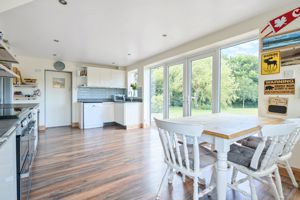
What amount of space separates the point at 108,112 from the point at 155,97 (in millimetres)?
1712

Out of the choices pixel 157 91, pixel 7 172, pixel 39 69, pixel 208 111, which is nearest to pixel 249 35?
pixel 208 111

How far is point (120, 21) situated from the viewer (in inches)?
99.1

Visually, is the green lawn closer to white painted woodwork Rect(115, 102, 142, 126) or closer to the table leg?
white painted woodwork Rect(115, 102, 142, 126)

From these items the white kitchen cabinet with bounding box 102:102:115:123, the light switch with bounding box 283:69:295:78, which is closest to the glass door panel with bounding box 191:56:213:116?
the light switch with bounding box 283:69:295:78

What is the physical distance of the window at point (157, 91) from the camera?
194 inches

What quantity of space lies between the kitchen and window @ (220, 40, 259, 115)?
18mm

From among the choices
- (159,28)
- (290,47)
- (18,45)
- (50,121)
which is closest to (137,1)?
(159,28)

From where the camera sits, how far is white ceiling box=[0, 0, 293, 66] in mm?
2072

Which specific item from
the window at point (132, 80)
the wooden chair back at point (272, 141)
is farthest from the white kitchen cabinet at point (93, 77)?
the wooden chair back at point (272, 141)

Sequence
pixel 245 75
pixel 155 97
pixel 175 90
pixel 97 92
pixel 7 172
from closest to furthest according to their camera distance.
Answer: pixel 7 172
pixel 245 75
pixel 175 90
pixel 155 97
pixel 97 92

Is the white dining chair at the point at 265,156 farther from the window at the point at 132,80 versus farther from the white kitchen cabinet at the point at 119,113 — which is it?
the window at the point at 132,80

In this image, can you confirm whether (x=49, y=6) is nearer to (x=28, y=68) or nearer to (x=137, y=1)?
(x=137, y=1)

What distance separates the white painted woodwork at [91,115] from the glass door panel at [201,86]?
9.93 feet

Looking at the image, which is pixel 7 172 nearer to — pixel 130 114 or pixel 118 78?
pixel 130 114
